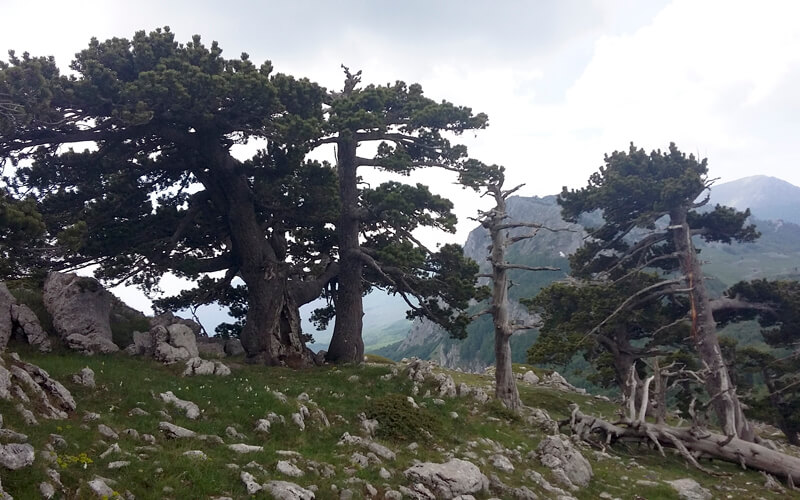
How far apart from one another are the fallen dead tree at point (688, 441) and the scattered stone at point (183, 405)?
16383 millimetres

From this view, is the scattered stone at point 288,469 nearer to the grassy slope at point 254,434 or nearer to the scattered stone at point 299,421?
the grassy slope at point 254,434

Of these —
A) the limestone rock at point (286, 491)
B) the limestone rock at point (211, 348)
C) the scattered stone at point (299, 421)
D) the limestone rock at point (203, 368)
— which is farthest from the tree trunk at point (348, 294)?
the limestone rock at point (286, 491)

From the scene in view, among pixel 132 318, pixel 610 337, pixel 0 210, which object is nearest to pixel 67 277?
pixel 132 318

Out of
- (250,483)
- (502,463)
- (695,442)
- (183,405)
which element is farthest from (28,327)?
(695,442)

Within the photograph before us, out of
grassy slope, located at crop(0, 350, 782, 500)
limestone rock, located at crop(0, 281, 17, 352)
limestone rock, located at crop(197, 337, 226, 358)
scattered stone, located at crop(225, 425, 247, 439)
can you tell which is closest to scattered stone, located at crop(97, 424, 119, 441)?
grassy slope, located at crop(0, 350, 782, 500)

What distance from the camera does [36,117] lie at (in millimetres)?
19281

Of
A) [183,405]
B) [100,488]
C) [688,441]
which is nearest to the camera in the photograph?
[100,488]

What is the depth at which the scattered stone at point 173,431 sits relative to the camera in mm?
12102

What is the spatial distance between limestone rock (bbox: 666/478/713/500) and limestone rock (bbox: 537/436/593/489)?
2.67m

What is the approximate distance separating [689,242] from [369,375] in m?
23.3

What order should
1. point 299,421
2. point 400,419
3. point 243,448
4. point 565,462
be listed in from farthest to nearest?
1. point 400,419
2. point 565,462
3. point 299,421
4. point 243,448

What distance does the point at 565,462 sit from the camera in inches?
631

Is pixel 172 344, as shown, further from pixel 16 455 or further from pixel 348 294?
pixel 16 455

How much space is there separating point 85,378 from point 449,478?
36.7 ft
